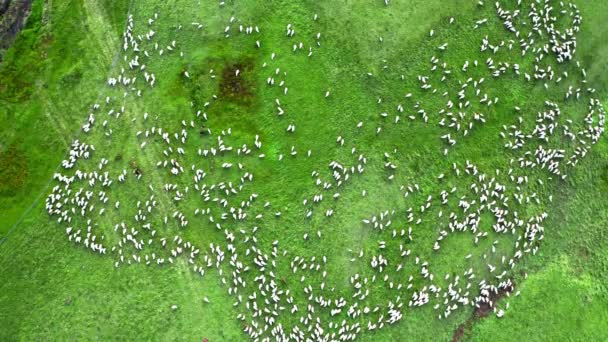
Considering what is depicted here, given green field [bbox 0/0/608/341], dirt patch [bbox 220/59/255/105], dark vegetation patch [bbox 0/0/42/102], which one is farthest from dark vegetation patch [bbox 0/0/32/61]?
dirt patch [bbox 220/59/255/105]

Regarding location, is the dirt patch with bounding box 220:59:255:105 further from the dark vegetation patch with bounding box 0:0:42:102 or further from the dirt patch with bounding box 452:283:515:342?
the dirt patch with bounding box 452:283:515:342

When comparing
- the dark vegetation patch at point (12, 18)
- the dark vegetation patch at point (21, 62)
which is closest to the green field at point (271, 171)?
the dark vegetation patch at point (21, 62)

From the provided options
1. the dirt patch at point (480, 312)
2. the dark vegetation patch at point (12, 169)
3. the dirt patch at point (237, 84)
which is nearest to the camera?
the dark vegetation patch at point (12, 169)

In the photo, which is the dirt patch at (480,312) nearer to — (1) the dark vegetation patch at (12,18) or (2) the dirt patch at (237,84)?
(2) the dirt patch at (237,84)

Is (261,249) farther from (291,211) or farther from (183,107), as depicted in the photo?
(183,107)

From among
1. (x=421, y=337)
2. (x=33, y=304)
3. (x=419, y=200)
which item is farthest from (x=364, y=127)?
(x=33, y=304)

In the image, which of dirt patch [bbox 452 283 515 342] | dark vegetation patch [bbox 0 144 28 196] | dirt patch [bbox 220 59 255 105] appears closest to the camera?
dark vegetation patch [bbox 0 144 28 196]
